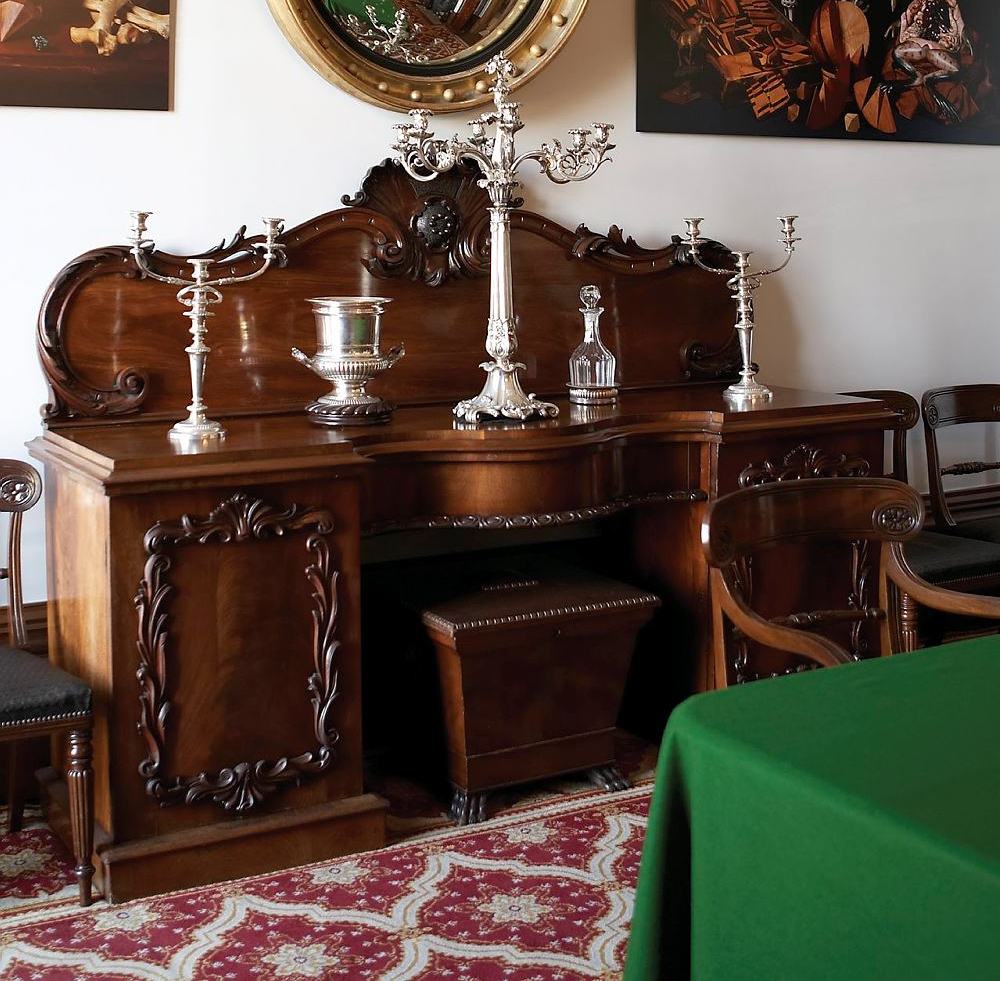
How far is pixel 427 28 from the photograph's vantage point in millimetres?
3734

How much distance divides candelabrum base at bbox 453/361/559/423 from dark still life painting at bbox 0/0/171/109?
1.09 meters

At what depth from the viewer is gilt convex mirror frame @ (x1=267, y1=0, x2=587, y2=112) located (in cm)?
358

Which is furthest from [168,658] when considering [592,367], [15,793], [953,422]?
[953,422]

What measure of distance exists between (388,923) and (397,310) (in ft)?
5.61

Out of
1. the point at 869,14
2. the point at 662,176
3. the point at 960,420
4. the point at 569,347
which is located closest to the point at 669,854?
the point at 569,347

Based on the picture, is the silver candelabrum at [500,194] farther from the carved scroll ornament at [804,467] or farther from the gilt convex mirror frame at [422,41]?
the carved scroll ornament at [804,467]

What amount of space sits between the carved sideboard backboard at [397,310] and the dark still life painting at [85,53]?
0.39 m

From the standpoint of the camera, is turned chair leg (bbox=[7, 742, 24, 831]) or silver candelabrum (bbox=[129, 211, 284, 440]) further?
turned chair leg (bbox=[7, 742, 24, 831])

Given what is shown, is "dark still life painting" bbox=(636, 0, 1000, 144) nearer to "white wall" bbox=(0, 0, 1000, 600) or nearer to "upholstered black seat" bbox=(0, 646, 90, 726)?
"white wall" bbox=(0, 0, 1000, 600)

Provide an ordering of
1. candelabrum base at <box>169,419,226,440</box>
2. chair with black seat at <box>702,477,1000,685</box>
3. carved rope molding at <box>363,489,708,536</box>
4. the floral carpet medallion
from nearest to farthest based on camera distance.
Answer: chair with black seat at <box>702,477,1000,685</box> → the floral carpet medallion → candelabrum base at <box>169,419,226,440</box> → carved rope molding at <box>363,489,708,536</box>

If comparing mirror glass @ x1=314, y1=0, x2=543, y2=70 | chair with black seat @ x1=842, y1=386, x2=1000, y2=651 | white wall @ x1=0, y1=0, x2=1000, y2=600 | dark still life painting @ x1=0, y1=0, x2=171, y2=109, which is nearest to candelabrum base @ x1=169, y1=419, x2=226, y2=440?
white wall @ x1=0, y1=0, x2=1000, y2=600

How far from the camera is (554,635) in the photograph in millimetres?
3389

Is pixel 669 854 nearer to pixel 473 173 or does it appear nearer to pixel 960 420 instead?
pixel 473 173

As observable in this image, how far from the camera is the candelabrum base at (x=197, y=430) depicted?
124 inches
